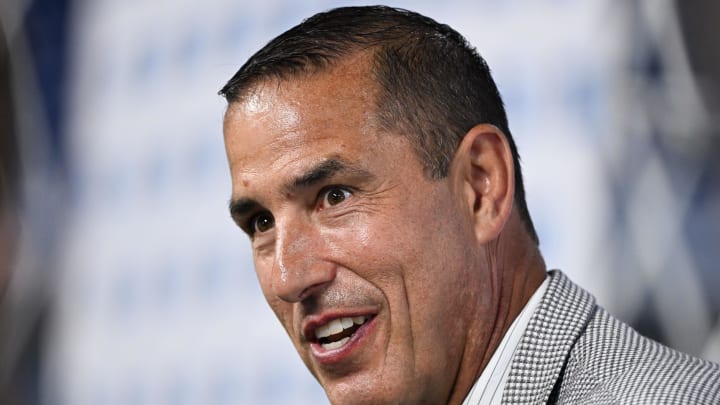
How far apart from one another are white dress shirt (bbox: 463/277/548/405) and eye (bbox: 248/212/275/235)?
1.43 ft

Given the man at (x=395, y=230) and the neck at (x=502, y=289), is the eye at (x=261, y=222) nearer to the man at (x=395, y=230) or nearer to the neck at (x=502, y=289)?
the man at (x=395, y=230)

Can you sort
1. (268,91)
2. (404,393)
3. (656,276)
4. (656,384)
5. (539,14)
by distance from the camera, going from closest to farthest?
1. (656,384)
2. (404,393)
3. (268,91)
4. (656,276)
5. (539,14)

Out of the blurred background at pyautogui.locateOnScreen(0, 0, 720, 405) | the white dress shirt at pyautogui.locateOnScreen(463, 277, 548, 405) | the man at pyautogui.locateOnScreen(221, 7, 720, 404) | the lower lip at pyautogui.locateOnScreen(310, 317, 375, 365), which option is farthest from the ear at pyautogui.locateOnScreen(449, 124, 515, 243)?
the blurred background at pyautogui.locateOnScreen(0, 0, 720, 405)

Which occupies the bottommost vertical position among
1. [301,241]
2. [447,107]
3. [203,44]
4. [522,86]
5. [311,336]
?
[311,336]

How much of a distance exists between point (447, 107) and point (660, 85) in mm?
1036

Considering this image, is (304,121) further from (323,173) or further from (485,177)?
(485,177)

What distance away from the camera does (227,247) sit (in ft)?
11.1

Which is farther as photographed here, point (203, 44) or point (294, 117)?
point (203, 44)

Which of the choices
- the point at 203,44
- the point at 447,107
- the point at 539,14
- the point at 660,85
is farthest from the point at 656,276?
the point at 203,44

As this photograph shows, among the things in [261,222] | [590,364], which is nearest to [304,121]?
[261,222]

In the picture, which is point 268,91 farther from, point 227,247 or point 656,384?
point 227,247

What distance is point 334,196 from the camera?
1726mm

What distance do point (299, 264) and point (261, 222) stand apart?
0.19 meters

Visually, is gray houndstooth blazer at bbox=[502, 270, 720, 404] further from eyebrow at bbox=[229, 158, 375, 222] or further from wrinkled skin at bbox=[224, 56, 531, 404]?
eyebrow at bbox=[229, 158, 375, 222]
